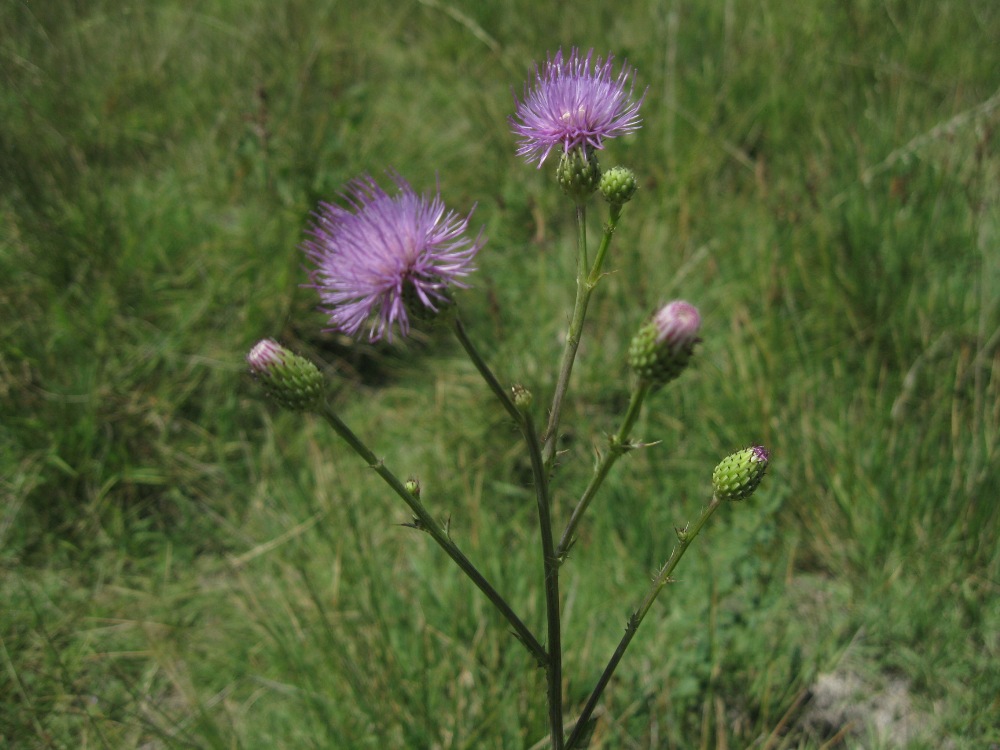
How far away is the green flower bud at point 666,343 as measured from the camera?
1.10m

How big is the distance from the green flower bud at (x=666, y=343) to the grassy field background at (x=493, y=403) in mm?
1317

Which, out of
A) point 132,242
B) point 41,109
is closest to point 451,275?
point 132,242

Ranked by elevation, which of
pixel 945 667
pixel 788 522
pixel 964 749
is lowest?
pixel 964 749

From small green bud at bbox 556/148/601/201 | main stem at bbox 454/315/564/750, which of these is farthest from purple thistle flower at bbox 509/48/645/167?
main stem at bbox 454/315/564/750

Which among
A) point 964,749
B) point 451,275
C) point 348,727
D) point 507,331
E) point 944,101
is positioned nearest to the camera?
point 451,275

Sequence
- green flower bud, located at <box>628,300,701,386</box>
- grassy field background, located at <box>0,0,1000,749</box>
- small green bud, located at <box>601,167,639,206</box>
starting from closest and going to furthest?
green flower bud, located at <box>628,300,701,386</box> → small green bud, located at <box>601,167,639,206</box> → grassy field background, located at <box>0,0,1000,749</box>

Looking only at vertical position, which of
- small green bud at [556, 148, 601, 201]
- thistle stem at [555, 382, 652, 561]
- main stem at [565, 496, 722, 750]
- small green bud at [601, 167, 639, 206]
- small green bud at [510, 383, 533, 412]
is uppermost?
small green bud at [556, 148, 601, 201]

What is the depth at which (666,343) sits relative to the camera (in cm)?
110

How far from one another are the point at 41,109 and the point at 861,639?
467cm

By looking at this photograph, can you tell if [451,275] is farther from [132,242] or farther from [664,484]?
[132,242]

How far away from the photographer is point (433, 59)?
4.75 metres

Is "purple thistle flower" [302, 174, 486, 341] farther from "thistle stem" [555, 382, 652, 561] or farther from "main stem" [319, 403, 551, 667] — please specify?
"thistle stem" [555, 382, 652, 561]

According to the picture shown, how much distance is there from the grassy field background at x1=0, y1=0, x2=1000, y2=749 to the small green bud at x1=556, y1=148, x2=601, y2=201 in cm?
140

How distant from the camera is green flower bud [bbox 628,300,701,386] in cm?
110
